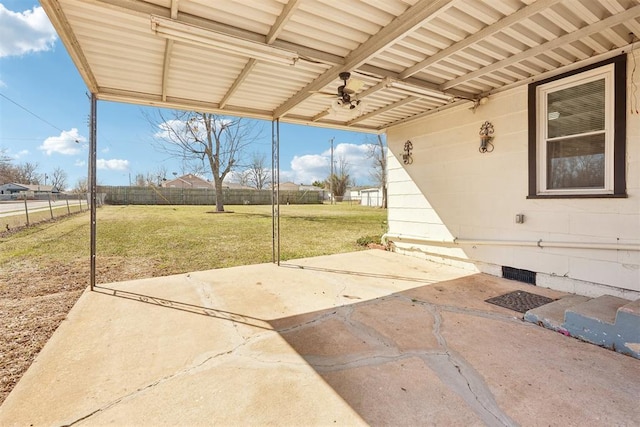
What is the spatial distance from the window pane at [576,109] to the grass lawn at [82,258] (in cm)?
403

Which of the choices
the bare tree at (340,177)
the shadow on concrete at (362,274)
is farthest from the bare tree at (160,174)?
the shadow on concrete at (362,274)

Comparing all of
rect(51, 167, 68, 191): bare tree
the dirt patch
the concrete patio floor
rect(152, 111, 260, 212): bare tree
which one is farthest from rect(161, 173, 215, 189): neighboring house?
the concrete patio floor

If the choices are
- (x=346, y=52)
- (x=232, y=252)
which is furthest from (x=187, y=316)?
(x=232, y=252)

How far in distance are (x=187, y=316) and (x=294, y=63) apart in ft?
8.51

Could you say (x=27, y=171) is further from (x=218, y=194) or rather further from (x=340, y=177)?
(x=340, y=177)

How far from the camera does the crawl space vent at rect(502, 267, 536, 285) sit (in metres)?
3.67

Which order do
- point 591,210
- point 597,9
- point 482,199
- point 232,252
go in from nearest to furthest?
1. point 597,9
2. point 591,210
3. point 482,199
4. point 232,252

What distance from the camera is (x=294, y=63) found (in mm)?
2805

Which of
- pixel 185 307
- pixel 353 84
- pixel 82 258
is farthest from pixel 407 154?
pixel 82 258

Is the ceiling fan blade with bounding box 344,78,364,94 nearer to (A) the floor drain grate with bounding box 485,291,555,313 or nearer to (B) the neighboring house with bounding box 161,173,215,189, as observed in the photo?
(A) the floor drain grate with bounding box 485,291,555,313

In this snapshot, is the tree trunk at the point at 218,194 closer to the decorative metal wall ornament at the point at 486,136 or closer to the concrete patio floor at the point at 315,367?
the concrete patio floor at the point at 315,367

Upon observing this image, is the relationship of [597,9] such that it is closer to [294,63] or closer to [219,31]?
[294,63]

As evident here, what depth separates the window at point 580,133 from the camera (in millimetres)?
2893

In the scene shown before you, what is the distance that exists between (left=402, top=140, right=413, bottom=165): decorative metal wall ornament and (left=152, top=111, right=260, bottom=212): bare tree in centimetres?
1347
